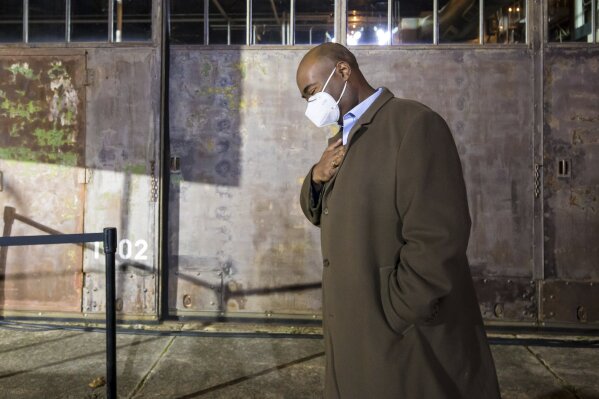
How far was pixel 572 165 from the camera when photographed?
426 cm

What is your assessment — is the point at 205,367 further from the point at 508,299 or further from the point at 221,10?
the point at 221,10

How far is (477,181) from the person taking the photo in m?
4.34

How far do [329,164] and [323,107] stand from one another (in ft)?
0.87

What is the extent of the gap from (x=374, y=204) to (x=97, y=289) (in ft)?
12.6

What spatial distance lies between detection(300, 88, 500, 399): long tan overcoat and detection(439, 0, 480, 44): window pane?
11.1ft

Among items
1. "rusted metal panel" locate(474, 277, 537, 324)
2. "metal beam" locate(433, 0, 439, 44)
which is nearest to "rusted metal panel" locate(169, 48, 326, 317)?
"metal beam" locate(433, 0, 439, 44)

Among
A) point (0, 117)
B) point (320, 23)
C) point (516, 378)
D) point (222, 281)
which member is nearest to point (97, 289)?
point (222, 281)

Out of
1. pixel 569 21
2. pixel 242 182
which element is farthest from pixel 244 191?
pixel 569 21

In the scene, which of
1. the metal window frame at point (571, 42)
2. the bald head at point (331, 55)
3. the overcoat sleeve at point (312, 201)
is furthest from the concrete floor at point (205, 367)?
the metal window frame at point (571, 42)

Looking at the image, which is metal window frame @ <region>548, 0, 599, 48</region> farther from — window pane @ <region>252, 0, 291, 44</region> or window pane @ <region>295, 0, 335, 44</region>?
window pane @ <region>252, 0, 291, 44</region>

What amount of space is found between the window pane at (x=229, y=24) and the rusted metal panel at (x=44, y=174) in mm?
1306

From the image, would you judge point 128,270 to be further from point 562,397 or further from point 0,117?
point 562,397

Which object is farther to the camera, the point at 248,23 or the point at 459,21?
the point at 248,23

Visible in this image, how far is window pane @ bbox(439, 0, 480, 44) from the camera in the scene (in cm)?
443
